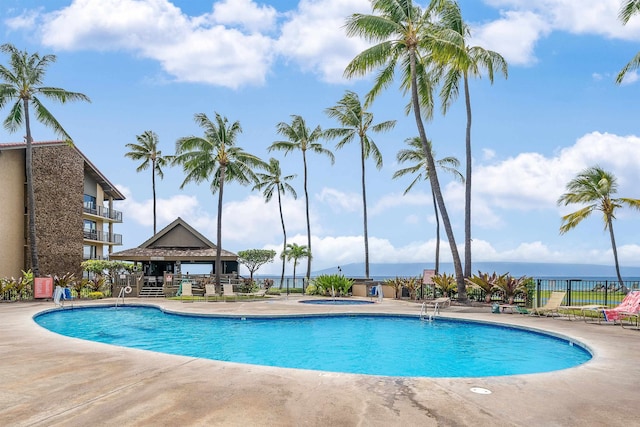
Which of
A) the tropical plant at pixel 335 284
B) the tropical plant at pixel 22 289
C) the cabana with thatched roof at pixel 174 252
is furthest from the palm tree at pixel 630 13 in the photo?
the tropical plant at pixel 22 289

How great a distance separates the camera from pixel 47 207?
30.7 metres

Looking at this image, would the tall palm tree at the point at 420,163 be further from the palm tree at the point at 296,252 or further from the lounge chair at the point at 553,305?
the lounge chair at the point at 553,305

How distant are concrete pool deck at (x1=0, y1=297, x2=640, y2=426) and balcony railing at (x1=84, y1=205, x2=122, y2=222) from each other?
3307 cm

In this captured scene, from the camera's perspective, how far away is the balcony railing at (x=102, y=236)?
3664cm

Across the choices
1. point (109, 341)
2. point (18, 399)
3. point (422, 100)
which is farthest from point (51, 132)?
point (18, 399)

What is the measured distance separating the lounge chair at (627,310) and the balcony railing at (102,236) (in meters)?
35.8

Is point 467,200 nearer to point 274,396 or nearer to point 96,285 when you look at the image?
point 274,396

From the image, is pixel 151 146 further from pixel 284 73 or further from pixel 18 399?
pixel 18 399

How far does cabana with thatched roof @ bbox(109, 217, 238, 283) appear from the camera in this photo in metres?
28.1

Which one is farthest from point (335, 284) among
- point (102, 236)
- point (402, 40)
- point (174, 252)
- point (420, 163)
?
point (102, 236)

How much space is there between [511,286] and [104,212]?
34.8 meters

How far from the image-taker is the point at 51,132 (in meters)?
25.2

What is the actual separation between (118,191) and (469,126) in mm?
33615

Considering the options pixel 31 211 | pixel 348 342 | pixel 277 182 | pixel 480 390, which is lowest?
pixel 348 342
